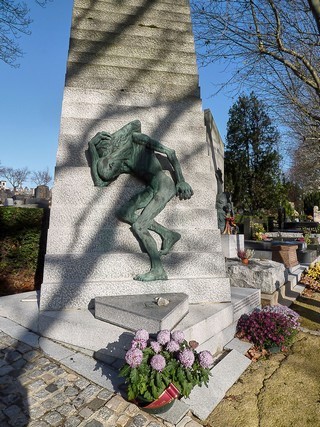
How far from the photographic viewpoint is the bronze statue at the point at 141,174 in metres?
4.62

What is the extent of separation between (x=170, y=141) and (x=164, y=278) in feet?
8.08

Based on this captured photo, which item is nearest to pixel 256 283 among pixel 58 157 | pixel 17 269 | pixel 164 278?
pixel 164 278

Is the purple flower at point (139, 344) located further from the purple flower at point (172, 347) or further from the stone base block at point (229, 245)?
the stone base block at point (229, 245)

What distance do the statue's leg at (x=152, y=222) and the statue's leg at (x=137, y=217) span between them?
0.34 ft

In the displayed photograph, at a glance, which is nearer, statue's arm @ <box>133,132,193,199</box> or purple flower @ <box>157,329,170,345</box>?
purple flower @ <box>157,329,170,345</box>

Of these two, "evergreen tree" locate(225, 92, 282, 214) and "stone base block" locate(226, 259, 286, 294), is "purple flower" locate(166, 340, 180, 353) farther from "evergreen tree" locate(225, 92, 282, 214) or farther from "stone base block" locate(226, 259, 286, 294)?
"evergreen tree" locate(225, 92, 282, 214)

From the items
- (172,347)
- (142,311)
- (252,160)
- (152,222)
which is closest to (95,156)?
(152,222)

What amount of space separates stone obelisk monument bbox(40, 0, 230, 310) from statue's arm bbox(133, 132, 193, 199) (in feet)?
0.85

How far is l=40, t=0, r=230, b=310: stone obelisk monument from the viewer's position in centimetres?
435

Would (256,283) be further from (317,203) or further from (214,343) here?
(317,203)

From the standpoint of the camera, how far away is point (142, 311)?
3.33 m

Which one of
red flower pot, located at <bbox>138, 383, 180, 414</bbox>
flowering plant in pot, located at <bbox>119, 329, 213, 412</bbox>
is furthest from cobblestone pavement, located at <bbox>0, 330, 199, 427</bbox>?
flowering plant in pot, located at <bbox>119, 329, 213, 412</bbox>

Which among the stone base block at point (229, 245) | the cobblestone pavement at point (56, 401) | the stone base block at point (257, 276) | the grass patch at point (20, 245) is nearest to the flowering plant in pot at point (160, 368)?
the cobblestone pavement at point (56, 401)

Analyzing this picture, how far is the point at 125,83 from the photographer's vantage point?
557cm
